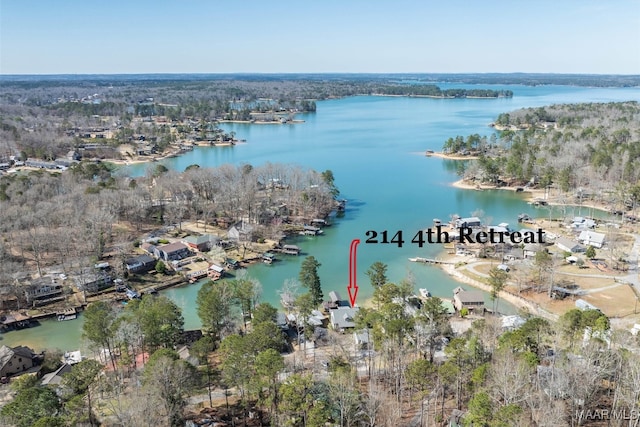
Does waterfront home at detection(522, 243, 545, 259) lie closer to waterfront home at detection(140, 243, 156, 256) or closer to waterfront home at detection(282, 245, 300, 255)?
waterfront home at detection(282, 245, 300, 255)

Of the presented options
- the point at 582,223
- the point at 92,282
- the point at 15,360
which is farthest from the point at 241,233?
the point at 582,223

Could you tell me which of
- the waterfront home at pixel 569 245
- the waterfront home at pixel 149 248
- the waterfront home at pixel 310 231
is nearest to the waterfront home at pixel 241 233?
the waterfront home at pixel 310 231

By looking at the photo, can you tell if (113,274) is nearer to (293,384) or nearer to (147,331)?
(147,331)

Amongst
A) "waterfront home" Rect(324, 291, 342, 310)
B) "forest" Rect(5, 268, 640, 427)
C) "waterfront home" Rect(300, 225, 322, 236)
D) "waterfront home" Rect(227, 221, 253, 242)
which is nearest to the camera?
"forest" Rect(5, 268, 640, 427)

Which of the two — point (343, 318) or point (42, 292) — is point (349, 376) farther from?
point (42, 292)

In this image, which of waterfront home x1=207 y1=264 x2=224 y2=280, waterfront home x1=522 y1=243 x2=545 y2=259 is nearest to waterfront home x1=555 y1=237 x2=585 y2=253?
waterfront home x1=522 y1=243 x2=545 y2=259

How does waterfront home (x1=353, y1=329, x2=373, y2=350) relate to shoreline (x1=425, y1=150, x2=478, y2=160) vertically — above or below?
below
